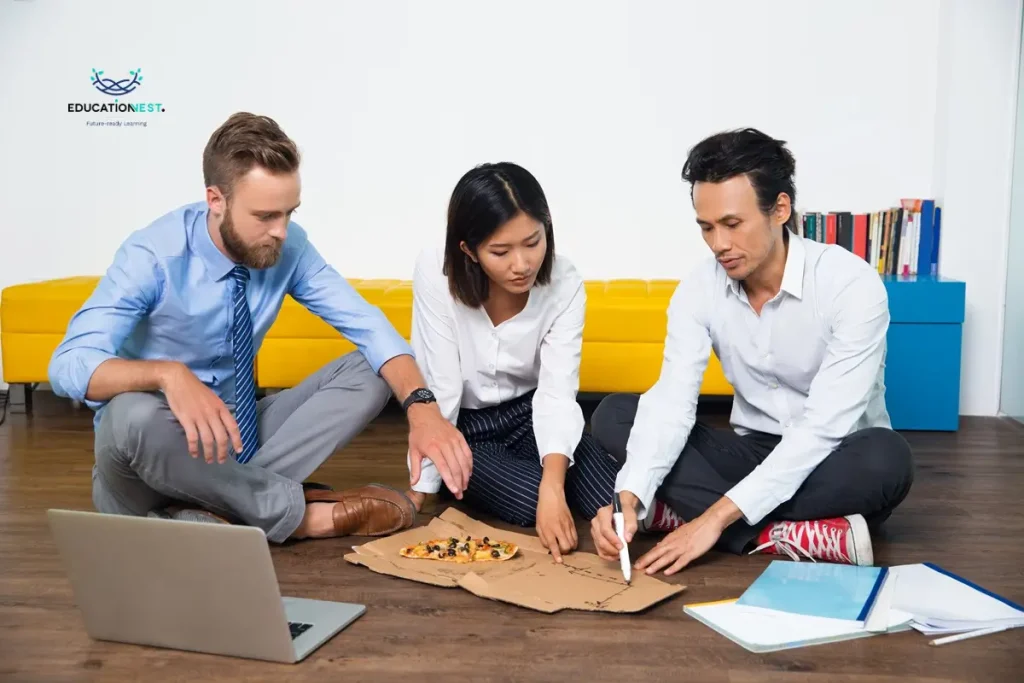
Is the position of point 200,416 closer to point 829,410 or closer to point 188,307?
point 188,307

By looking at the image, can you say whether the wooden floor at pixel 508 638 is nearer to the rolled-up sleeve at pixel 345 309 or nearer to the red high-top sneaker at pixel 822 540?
the red high-top sneaker at pixel 822 540

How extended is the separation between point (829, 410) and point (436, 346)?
102 cm

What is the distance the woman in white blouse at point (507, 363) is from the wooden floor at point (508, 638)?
0.22 m

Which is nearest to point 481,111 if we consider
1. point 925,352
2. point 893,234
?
point 893,234

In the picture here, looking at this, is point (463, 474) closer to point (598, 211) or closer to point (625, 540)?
point (625, 540)

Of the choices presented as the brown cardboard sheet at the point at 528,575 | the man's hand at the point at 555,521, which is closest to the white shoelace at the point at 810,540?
the brown cardboard sheet at the point at 528,575

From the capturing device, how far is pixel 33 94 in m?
4.95

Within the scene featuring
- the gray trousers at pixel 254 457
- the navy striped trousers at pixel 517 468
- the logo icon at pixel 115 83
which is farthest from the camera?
the logo icon at pixel 115 83

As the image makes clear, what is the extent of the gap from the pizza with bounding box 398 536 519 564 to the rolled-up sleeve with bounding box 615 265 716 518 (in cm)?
31

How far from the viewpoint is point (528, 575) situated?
2.40 m

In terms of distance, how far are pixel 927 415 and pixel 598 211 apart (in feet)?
5.37

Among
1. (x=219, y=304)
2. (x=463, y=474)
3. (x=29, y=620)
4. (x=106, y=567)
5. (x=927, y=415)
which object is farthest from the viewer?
Answer: (x=927, y=415)

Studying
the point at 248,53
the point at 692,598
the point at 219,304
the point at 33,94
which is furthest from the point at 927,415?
the point at 33,94

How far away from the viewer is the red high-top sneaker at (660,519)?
108 inches
